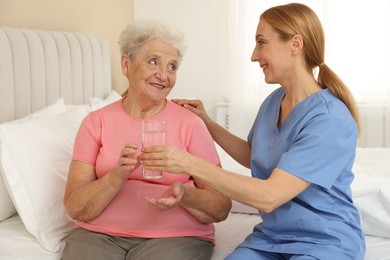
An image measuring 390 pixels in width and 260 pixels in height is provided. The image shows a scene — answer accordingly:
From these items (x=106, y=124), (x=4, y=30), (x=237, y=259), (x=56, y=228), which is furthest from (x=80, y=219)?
(x=4, y=30)

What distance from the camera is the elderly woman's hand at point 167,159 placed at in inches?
56.7

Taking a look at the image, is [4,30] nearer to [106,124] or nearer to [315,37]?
[106,124]

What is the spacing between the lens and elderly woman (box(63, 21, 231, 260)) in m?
1.72

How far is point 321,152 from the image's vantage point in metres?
1.54

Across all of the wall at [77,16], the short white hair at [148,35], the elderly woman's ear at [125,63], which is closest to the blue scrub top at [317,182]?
the short white hair at [148,35]

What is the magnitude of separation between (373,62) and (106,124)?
250 centimetres

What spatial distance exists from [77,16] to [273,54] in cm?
195

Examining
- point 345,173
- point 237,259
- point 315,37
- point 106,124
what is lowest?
point 237,259

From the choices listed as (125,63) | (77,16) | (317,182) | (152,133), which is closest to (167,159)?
(152,133)

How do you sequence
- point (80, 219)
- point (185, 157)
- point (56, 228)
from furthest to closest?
point (56, 228) < point (80, 219) < point (185, 157)

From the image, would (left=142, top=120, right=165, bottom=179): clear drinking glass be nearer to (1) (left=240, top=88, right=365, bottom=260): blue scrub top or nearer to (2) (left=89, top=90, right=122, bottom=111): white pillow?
(1) (left=240, top=88, right=365, bottom=260): blue scrub top

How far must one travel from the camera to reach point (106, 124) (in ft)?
6.21

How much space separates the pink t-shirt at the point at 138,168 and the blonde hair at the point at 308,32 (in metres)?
0.44

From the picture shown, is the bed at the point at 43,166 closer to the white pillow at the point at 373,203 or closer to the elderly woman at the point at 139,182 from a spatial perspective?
the white pillow at the point at 373,203
